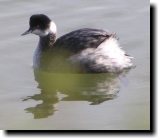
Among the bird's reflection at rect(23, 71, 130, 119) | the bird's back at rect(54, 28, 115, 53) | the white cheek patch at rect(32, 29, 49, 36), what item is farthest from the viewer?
the white cheek patch at rect(32, 29, 49, 36)

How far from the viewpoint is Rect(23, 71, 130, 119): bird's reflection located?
7.21 meters

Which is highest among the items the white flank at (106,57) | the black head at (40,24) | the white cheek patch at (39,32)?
the black head at (40,24)

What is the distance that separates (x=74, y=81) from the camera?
8.01 meters

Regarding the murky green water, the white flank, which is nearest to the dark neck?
the murky green water

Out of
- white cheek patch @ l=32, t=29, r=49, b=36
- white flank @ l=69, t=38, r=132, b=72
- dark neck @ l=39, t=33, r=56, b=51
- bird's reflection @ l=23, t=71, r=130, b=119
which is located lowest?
bird's reflection @ l=23, t=71, r=130, b=119

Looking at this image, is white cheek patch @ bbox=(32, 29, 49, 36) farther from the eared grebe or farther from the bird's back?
the bird's back

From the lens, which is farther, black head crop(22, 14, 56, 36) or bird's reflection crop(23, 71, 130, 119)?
black head crop(22, 14, 56, 36)

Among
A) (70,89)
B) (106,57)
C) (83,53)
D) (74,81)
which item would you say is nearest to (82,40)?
(83,53)

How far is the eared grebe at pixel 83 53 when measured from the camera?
26.1ft

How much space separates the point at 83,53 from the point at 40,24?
783mm

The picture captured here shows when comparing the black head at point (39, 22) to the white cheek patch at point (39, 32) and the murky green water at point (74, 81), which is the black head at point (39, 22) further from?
the murky green water at point (74, 81)

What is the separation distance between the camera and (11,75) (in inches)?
319

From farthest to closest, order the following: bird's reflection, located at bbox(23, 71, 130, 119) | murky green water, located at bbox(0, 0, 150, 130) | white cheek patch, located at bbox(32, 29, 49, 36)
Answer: white cheek patch, located at bbox(32, 29, 49, 36), bird's reflection, located at bbox(23, 71, 130, 119), murky green water, located at bbox(0, 0, 150, 130)

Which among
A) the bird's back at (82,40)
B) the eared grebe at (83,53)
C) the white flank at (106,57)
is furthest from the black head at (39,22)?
the white flank at (106,57)
